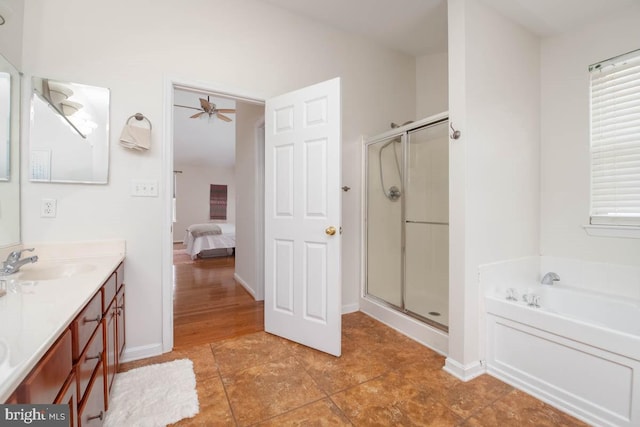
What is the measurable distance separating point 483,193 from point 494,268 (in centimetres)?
55

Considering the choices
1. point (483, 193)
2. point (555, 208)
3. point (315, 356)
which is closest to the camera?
point (483, 193)

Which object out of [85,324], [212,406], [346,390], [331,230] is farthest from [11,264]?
[346,390]

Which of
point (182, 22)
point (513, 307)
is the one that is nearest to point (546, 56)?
point (513, 307)

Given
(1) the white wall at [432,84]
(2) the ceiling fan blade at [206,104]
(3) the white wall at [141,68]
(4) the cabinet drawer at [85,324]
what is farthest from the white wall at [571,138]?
(2) the ceiling fan blade at [206,104]

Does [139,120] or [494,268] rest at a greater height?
[139,120]

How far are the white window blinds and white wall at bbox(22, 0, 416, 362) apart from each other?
2.30 metres

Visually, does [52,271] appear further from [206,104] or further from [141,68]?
[206,104]

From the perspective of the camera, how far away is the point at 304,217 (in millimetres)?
2215

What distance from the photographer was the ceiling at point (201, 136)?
456 centimetres

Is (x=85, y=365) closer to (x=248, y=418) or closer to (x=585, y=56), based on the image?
(x=248, y=418)

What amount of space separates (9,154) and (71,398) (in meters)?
1.57

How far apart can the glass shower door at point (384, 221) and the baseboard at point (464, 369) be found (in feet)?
2.80

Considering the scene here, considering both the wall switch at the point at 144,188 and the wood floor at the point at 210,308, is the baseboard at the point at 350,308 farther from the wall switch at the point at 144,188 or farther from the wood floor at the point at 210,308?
the wall switch at the point at 144,188

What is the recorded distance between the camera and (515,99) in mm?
2145
